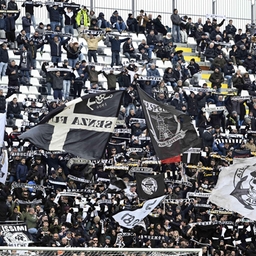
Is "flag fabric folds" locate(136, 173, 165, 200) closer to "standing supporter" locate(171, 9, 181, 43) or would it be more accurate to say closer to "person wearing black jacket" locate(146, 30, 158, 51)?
"person wearing black jacket" locate(146, 30, 158, 51)

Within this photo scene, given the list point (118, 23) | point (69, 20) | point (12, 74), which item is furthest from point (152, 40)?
point (12, 74)

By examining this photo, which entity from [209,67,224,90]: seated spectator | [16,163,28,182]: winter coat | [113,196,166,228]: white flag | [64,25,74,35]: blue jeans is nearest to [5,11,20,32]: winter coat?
[64,25,74,35]: blue jeans

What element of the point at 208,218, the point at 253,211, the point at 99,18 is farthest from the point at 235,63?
the point at 253,211

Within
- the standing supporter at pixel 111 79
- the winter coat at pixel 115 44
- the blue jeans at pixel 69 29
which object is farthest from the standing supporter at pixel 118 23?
the standing supporter at pixel 111 79

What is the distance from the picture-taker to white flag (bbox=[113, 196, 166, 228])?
34.7 meters

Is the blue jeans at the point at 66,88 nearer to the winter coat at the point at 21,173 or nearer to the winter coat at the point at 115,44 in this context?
the winter coat at the point at 115,44

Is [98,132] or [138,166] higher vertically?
[98,132]

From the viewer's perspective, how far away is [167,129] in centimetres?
2795

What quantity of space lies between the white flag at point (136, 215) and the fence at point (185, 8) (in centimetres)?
1900

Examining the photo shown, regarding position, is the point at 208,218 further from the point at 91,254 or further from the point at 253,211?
the point at 91,254

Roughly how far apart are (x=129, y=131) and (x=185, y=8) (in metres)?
18.1

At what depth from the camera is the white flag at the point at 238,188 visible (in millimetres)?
29438

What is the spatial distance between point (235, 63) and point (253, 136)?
873 centimetres

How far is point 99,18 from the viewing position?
50.1 m
